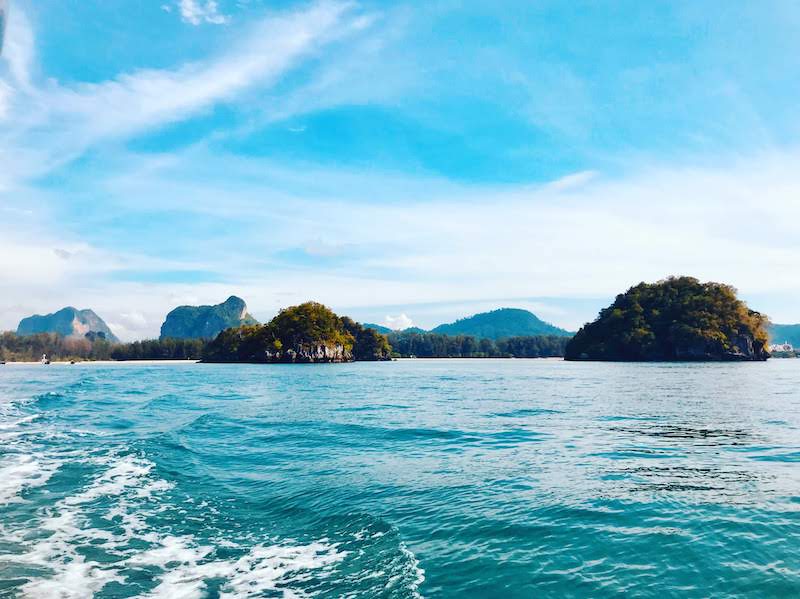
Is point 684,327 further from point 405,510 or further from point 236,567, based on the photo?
point 236,567

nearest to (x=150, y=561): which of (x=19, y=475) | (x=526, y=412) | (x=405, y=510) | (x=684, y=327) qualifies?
(x=405, y=510)

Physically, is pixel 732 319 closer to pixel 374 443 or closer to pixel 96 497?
pixel 374 443

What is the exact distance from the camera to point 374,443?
2325 cm

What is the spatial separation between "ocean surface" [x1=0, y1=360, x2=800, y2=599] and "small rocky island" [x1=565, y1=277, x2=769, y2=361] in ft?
536

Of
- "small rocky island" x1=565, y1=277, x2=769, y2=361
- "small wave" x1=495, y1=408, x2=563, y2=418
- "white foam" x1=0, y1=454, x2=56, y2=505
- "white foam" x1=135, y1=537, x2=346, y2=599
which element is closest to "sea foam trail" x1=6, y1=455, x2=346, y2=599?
"white foam" x1=135, y1=537, x2=346, y2=599

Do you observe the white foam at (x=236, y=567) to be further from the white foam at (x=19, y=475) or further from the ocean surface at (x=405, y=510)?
the white foam at (x=19, y=475)

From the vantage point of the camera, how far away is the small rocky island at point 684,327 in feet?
563

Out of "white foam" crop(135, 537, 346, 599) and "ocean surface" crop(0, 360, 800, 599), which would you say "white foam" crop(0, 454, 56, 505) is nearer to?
"ocean surface" crop(0, 360, 800, 599)

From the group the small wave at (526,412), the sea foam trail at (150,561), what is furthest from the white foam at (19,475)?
the small wave at (526,412)

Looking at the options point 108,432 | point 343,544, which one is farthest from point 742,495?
point 108,432

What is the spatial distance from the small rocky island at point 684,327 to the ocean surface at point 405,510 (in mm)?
163252

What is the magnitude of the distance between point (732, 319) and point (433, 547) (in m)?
196

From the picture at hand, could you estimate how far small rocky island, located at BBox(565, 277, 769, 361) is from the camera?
172m

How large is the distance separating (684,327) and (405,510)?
18252 centimetres
